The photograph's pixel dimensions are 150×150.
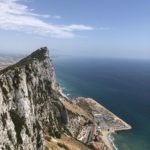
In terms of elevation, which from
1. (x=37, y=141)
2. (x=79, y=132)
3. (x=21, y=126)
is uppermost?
(x=21, y=126)

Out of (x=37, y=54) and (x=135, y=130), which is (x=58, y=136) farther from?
(x=135, y=130)

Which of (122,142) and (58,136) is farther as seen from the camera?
(122,142)

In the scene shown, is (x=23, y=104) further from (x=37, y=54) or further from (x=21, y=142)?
(x=37, y=54)

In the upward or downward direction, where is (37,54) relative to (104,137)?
upward

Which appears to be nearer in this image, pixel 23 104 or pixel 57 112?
pixel 23 104

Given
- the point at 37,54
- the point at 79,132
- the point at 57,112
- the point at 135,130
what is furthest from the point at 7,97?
the point at 135,130

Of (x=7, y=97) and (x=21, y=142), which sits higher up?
(x=7, y=97)

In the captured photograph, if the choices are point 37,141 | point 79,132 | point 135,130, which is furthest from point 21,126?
point 135,130

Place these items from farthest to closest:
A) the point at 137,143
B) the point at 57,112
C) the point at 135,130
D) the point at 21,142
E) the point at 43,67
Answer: the point at 135,130 < the point at 137,143 < the point at 43,67 < the point at 57,112 < the point at 21,142

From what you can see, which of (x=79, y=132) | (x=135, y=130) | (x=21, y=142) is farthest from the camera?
(x=135, y=130)
